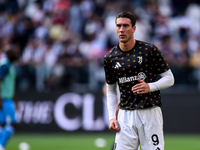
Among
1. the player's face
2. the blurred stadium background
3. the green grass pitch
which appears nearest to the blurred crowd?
the blurred stadium background

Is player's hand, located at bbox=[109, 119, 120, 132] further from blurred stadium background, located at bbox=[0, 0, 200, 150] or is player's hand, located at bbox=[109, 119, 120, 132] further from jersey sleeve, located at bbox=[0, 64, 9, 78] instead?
blurred stadium background, located at bbox=[0, 0, 200, 150]

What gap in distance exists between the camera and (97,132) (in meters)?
13.2

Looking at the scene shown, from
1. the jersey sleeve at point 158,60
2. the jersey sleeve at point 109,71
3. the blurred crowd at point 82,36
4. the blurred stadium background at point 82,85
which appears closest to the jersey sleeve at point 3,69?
the blurred stadium background at point 82,85

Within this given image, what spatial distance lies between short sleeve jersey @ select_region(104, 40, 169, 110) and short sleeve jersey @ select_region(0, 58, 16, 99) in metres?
4.47

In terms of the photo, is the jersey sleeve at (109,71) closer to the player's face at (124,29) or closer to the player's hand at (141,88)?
the player's face at (124,29)

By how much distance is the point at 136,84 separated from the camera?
17.1 ft

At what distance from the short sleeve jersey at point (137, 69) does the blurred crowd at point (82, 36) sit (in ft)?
24.3

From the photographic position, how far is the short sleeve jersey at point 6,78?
9.35 m

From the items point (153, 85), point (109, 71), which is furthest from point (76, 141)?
point (153, 85)

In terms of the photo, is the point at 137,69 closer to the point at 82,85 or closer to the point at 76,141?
the point at 76,141

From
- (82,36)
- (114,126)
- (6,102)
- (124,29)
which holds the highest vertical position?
(82,36)

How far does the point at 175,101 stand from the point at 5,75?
18.9 feet

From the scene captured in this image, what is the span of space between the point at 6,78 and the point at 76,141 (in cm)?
330

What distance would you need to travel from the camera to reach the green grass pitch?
1073 cm
